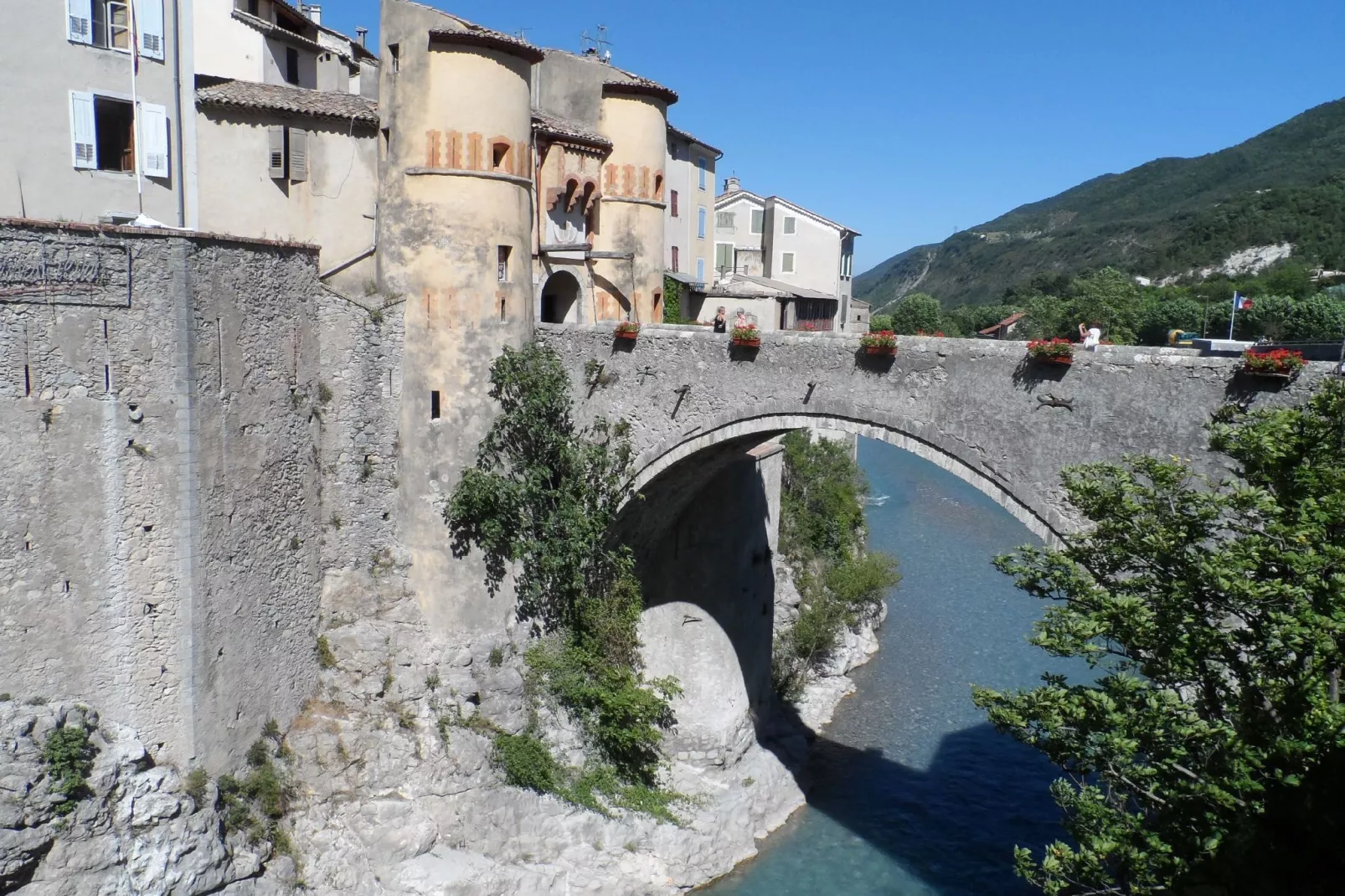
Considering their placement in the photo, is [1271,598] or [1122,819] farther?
[1122,819]

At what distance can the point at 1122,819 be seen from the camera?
9820 millimetres

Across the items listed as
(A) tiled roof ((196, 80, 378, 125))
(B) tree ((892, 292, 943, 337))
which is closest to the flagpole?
(A) tiled roof ((196, 80, 378, 125))

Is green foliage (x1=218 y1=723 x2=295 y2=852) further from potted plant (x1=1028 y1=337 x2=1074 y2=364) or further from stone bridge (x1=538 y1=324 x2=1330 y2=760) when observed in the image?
A: potted plant (x1=1028 y1=337 x2=1074 y2=364)

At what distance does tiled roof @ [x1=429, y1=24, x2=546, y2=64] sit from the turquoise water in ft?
48.9

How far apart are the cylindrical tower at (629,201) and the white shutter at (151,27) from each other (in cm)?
790

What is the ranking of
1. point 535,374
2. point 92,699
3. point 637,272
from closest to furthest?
point 92,699
point 535,374
point 637,272

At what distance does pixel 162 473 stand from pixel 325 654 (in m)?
4.43

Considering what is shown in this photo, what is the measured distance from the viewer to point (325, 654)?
16.3 meters

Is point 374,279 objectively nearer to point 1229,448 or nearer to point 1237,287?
point 1229,448

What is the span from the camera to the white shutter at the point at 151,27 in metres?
15.7

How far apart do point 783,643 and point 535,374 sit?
1237 centimetres

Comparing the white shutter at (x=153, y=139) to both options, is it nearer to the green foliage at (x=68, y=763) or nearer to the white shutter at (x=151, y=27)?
the white shutter at (x=151, y=27)

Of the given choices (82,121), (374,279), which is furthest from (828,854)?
(82,121)

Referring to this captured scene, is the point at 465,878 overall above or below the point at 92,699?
below
